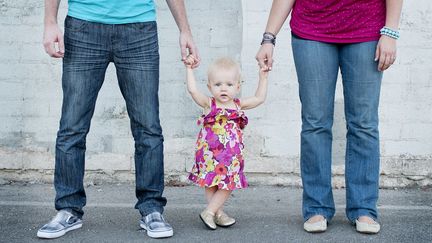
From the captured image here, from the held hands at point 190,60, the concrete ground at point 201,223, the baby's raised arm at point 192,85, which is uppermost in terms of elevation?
the held hands at point 190,60

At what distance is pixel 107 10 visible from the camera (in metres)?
4.26

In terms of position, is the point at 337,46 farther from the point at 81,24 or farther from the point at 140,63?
the point at 81,24

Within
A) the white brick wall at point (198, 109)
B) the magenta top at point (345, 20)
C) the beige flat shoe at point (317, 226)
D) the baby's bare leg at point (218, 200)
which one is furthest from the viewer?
the white brick wall at point (198, 109)

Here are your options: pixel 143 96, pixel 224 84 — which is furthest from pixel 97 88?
pixel 224 84

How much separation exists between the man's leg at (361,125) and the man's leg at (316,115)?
0.33 ft

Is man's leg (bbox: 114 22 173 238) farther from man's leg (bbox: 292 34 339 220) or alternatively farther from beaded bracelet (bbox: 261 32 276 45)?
man's leg (bbox: 292 34 339 220)

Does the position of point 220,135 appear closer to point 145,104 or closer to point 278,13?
point 145,104

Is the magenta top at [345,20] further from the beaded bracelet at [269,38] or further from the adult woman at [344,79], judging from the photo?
the beaded bracelet at [269,38]

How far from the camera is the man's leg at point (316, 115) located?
4.38m

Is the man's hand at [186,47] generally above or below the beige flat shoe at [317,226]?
above

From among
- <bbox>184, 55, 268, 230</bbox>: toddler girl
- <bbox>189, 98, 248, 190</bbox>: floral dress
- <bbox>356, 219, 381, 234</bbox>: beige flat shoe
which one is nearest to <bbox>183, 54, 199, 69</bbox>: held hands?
<bbox>184, 55, 268, 230</bbox>: toddler girl

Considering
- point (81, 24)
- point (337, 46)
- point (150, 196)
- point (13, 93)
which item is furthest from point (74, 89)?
point (13, 93)

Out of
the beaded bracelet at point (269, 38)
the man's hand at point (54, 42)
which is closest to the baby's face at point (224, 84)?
the beaded bracelet at point (269, 38)

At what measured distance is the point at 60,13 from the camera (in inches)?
233
